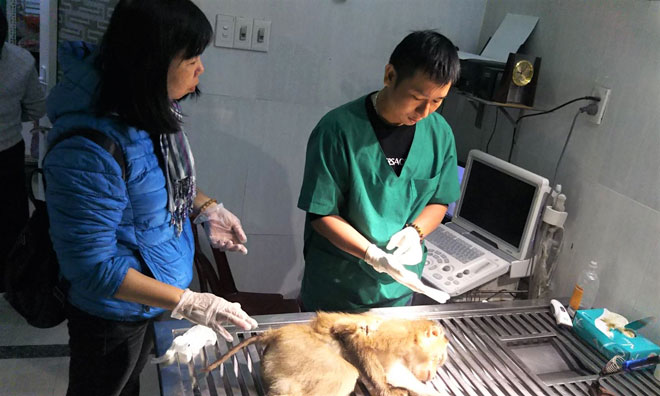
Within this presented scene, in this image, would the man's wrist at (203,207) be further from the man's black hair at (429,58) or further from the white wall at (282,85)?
the white wall at (282,85)

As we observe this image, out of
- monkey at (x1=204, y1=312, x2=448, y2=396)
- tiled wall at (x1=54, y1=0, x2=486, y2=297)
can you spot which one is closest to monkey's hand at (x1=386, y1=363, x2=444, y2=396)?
monkey at (x1=204, y1=312, x2=448, y2=396)

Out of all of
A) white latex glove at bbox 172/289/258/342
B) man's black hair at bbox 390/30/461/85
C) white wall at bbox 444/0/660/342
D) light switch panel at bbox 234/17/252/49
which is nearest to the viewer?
white latex glove at bbox 172/289/258/342

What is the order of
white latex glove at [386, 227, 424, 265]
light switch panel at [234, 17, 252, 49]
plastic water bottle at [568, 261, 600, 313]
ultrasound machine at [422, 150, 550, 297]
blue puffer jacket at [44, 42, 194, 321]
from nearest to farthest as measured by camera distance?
blue puffer jacket at [44, 42, 194, 321]
white latex glove at [386, 227, 424, 265]
plastic water bottle at [568, 261, 600, 313]
ultrasound machine at [422, 150, 550, 297]
light switch panel at [234, 17, 252, 49]

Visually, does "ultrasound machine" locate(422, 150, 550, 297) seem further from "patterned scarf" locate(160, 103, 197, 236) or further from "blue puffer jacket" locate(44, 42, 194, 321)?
"blue puffer jacket" locate(44, 42, 194, 321)

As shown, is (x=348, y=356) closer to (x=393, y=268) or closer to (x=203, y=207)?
(x=393, y=268)

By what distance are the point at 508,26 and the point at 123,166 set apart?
209 centimetres

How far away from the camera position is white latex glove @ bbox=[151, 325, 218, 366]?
119 cm

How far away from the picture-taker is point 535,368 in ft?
4.89

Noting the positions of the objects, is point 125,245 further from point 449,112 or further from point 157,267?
point 449,112

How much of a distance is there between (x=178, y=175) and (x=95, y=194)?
0.25m

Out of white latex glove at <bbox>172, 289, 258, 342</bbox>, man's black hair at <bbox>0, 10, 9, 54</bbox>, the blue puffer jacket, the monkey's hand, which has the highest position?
man's black hair at <bbox>0, 10, 9, 54</bbox>

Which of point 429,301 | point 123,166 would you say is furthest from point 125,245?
point 429,301

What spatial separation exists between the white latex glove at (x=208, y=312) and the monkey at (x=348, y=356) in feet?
0.20

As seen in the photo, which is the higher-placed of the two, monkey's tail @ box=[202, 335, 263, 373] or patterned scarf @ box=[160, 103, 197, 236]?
patterned scarf @ box=[160, 103, 197, 236]
